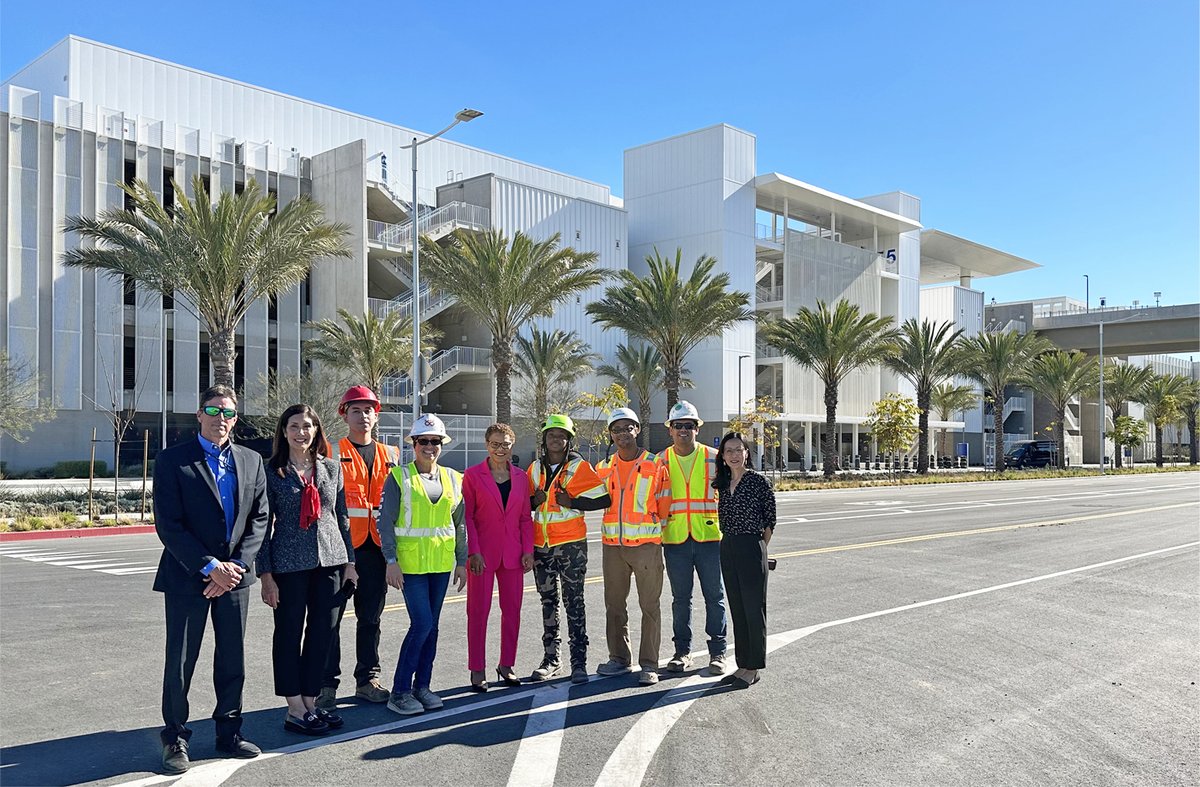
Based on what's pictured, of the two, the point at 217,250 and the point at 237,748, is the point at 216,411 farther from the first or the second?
the point at 217,250

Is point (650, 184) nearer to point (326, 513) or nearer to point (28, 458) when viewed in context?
point (28, 458)

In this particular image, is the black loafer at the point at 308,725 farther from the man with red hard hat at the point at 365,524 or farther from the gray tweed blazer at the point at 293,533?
the gray tweed blazer at the point at 293,533

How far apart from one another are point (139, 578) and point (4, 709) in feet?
19.8

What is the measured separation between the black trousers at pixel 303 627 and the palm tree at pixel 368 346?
2830cm

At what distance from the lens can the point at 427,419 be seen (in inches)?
236

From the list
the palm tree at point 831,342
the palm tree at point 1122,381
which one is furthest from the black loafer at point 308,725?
the palm tree at point 1122,381

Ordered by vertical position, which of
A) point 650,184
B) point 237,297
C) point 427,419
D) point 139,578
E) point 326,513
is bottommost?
point 139,578

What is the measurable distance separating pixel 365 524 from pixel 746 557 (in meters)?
2.58

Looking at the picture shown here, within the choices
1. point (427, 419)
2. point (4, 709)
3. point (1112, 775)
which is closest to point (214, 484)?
point (427, 419)

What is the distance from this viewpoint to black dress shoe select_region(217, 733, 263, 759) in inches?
192

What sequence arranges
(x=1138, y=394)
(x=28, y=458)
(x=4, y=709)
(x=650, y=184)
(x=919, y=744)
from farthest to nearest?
(x=1138, y=394), (x=650, y=184), (x=28, y=458), (x=4, y=709), (x=919, y=744)

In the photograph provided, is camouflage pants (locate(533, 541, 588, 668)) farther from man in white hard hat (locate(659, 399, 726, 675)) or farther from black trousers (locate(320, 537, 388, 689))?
black trousers (locate(320, 537, 388, 689))

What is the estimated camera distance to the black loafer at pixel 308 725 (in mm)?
5273

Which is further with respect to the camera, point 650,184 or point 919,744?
point 650,184
